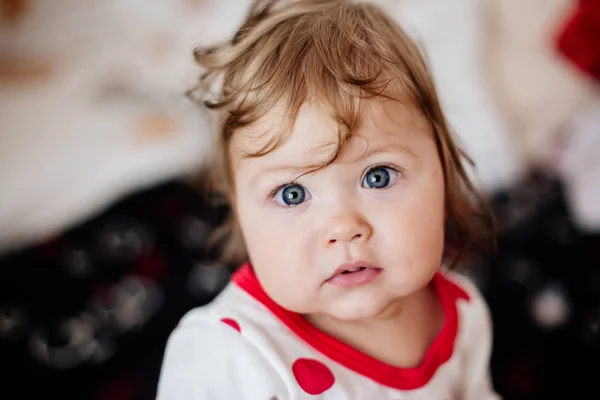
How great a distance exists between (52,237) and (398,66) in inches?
34.0

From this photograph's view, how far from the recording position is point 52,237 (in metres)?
1.24

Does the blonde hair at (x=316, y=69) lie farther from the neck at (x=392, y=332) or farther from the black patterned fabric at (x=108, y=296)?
the black patterned fabric at (x=108, y=296)

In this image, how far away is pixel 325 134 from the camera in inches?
23.1

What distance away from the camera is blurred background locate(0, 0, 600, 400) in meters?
1.10

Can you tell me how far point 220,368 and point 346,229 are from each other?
0.66 ft

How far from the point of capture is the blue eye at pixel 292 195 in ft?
2.06

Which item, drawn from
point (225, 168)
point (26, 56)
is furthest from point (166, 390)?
point (26, 56)

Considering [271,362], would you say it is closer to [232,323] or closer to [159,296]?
[232,323]

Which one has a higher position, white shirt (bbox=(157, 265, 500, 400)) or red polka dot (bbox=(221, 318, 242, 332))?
red polka dot (bbox=(221, 318, 242, 332))

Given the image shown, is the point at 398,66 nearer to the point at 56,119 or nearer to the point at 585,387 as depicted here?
the point at 585,387

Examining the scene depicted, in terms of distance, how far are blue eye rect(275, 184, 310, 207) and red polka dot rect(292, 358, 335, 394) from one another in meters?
0.17

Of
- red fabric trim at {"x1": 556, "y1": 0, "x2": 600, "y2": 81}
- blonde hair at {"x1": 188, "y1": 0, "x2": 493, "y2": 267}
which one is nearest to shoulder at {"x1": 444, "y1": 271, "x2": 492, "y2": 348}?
blonde hair at {"x1": 188, "y1": 0, "x2": 493, "y2": 267}

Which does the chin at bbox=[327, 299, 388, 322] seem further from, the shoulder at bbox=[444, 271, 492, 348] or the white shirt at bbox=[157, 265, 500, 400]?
the shoulder at bbox=[444, 271, 492, 348]

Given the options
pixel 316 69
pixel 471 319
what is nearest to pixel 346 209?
pixel 316 69
